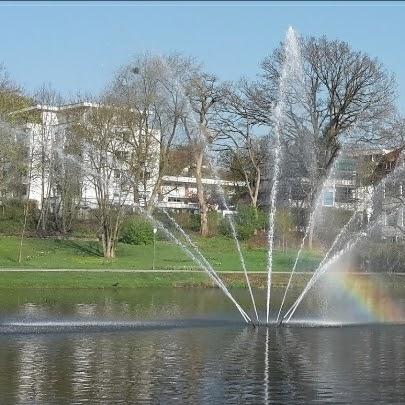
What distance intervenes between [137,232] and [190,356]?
4329cm

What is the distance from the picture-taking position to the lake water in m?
18.1

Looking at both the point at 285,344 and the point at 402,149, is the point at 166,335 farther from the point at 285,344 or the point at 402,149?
the point at 402,149

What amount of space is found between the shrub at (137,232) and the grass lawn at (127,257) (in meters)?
A: 0.59

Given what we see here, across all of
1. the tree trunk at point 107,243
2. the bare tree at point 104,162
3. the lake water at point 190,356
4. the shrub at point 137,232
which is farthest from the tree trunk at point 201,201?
the lake water at point 190,356

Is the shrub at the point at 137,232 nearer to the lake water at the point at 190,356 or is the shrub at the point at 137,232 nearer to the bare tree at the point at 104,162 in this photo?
the bare tree at the point at 104,162

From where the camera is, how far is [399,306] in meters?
40.2

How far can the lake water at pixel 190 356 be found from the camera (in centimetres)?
1809

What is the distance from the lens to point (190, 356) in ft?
75.1

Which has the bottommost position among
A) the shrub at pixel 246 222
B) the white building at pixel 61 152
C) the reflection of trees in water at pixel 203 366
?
the reflection of trees in water at pixel 203 366

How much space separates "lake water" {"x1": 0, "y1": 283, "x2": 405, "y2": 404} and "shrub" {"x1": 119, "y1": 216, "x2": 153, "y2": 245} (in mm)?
27506

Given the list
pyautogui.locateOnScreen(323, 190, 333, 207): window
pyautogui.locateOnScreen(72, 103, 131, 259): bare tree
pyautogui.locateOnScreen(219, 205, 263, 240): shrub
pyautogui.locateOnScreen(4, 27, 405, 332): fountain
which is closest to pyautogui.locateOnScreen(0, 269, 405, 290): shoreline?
pyautogui.locateOnScreen(4, 27, 405, 332): fountain

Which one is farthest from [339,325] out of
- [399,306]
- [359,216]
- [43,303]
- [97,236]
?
[97,236]

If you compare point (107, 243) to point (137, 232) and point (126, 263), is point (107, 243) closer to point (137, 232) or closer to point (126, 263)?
point (126, 263)

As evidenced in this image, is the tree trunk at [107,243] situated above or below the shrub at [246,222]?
below
